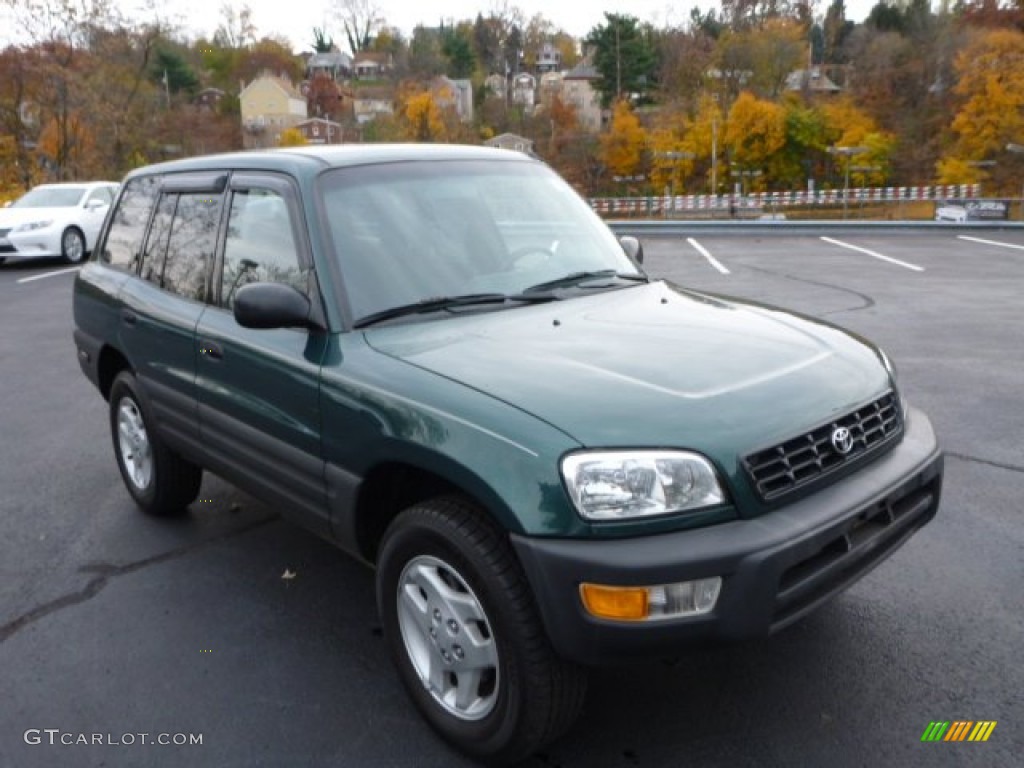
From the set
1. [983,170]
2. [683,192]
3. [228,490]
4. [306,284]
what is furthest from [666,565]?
[683,192]

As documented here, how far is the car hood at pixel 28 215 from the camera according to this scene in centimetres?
1681

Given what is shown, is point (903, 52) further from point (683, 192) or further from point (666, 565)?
point (666, 565)

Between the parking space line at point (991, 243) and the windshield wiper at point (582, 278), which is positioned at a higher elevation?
the windshield wiper at point (582, 278)

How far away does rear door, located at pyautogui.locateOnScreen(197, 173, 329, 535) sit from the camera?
129 inches

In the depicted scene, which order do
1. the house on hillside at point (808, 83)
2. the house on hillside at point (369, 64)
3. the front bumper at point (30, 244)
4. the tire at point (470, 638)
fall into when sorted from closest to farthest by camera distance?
the tire at point (470, 638) < the front bumper at point (30, 244) < the house on hillside at point (808, 83) < the house on hillside at point (369, 64)

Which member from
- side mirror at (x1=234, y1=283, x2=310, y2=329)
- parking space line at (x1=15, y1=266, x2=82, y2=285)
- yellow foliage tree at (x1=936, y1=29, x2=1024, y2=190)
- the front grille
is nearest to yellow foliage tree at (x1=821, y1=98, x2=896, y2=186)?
yellow foliage tree at (x1=936, y1=29, x2=1024, y2=190)

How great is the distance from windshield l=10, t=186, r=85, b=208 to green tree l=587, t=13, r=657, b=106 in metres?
71.7

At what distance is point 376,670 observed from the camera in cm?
333

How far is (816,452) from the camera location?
2711mm

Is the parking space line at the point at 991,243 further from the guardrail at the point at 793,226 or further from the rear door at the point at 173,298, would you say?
the rear door at the point at 173,298

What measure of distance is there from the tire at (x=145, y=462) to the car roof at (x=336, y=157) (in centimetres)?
127

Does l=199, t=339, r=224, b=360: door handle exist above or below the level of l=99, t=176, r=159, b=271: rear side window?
below

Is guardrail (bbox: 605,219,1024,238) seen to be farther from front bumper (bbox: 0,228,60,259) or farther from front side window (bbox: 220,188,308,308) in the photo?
front side window (bbox: 220,188,308,308)

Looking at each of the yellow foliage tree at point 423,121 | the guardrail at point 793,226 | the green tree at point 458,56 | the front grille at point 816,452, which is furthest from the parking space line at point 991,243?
the green tree at point 458,56
